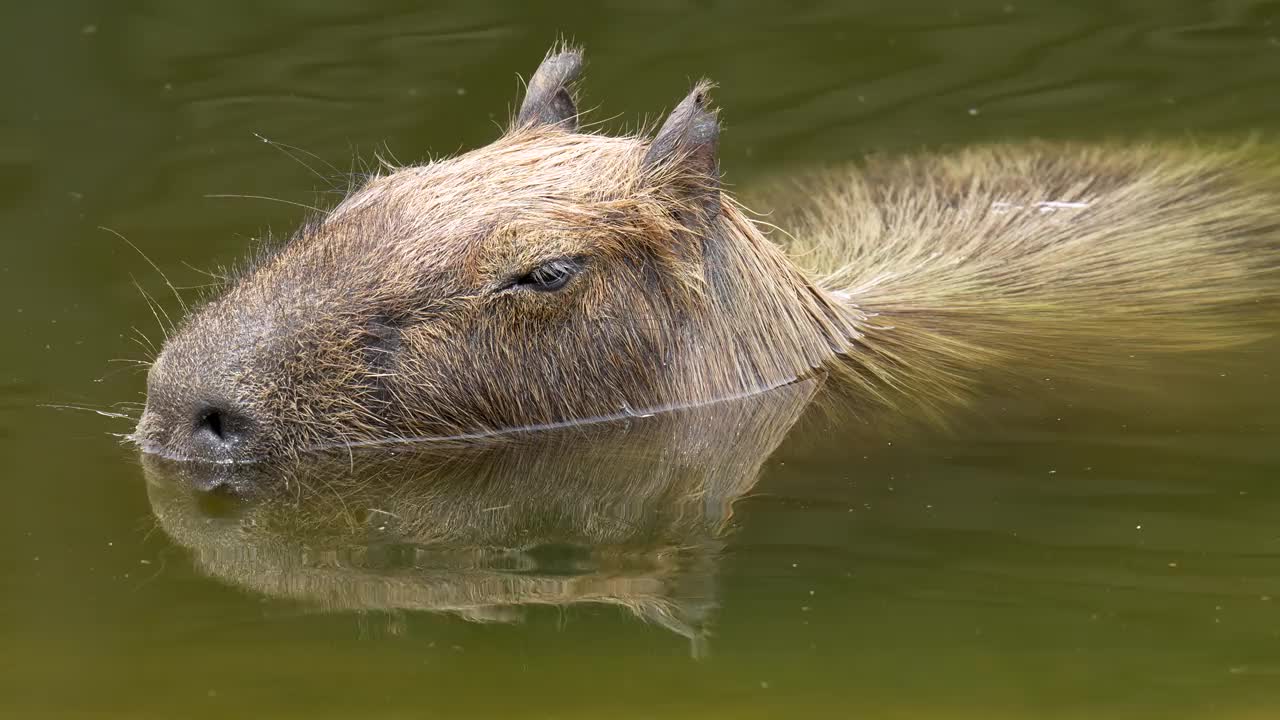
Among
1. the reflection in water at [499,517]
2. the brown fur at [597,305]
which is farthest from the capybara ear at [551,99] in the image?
the reflection in water at [499,517]

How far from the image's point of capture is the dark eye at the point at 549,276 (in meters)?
5.66

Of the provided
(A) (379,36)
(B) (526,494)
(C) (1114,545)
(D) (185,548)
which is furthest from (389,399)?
(A) (379,36)

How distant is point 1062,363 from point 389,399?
232 centimetres

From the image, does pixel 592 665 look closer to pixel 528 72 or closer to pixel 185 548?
pixel 185 548

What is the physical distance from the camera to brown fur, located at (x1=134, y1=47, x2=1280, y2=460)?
18.0 feet

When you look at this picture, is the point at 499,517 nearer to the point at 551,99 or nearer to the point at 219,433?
the point at 219,433

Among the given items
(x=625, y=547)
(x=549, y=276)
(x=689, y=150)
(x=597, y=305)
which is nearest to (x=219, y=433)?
(x=549, y=276)

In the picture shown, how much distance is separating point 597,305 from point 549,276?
18 cm

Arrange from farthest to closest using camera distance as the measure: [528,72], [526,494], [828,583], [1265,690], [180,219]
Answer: [528,72]
[180,219]
[526,494]
[828,583]
[1265,690]

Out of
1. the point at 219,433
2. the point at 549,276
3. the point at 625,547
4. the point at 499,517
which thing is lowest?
the point at 625,547

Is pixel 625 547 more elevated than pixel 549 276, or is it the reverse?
pixel 549 276

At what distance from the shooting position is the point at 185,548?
4879 mm

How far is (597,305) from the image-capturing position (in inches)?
226

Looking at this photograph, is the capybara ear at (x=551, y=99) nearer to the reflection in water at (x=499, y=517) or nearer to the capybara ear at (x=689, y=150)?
the capybara ear at (x=689, y=150)
